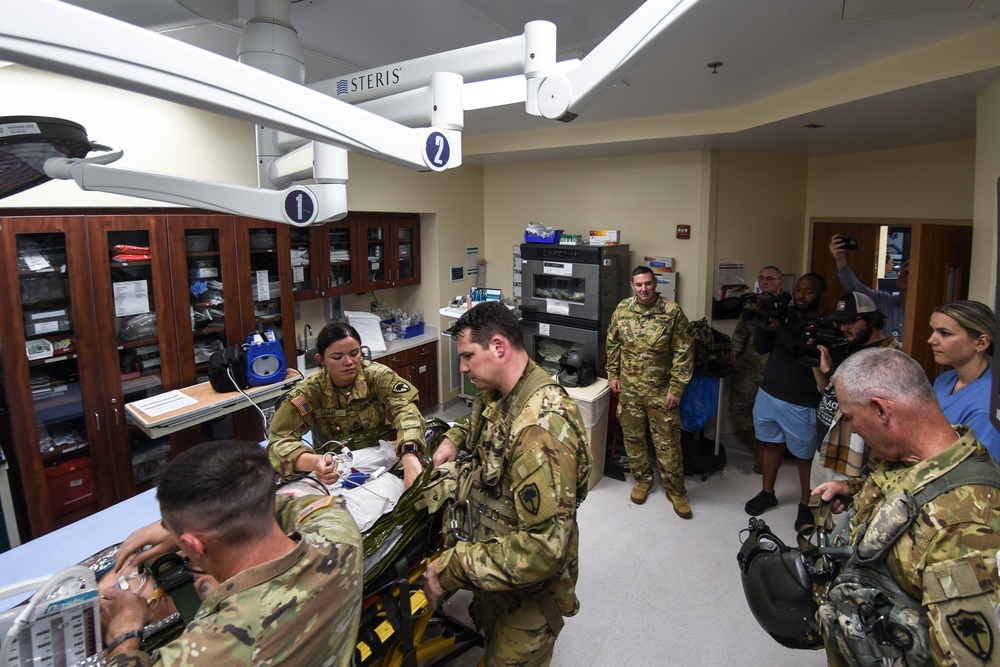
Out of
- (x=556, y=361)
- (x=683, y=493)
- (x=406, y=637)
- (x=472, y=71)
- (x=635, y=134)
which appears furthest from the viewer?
(x=556, y=361)

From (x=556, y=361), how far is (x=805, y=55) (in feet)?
9.12

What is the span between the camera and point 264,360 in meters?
3.46

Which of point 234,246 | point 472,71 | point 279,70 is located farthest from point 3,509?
point 472,71

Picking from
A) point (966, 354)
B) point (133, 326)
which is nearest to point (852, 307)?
point (966, 354)

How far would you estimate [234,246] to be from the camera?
11.5ft

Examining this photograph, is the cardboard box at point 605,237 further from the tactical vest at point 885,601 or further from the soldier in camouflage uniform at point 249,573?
the soldier in camouflage uniform at point 249,573

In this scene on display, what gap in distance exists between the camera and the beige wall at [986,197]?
7.39 ft

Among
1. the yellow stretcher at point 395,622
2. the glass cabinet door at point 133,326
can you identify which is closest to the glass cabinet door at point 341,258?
the glass cabinet door at point 133,326

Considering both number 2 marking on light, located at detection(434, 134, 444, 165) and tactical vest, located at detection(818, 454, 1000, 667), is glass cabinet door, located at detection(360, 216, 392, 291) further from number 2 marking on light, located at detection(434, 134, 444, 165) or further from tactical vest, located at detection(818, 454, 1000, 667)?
tactical vest, located at detection(818, 454, 1000, 667)

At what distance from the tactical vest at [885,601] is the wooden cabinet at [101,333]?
3538 millimetres

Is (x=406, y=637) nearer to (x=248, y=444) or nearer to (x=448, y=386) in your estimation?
(x=248, y=444)

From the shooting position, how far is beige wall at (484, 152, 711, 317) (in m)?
4.36

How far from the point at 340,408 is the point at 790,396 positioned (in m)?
2.67

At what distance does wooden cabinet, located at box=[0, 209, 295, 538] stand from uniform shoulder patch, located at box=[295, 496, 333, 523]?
2282 mm
